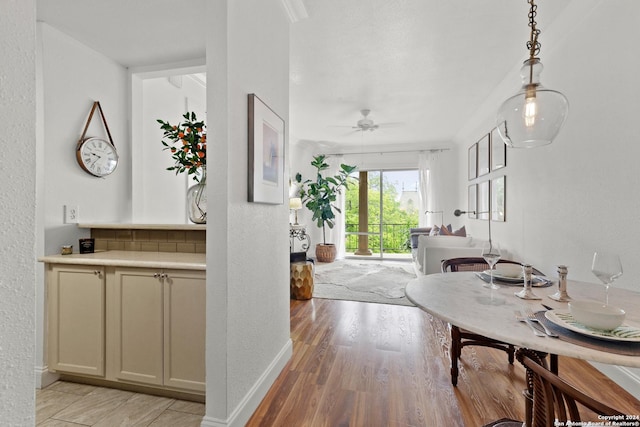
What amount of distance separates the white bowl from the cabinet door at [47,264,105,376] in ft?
7.73

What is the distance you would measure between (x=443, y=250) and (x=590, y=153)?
5.38 ft

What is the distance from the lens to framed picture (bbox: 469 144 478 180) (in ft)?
17.6

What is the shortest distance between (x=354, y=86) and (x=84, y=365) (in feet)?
12.0

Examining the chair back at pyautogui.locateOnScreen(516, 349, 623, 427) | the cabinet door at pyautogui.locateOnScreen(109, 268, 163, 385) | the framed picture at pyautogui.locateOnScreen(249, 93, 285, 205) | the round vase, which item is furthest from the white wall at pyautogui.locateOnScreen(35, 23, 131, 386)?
the chair back at pyautogui.locateOnScreen(516, 349, 623, 427)

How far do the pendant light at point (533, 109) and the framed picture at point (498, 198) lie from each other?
282 cm

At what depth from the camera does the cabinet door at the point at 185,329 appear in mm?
1753

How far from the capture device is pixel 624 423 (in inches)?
24.7

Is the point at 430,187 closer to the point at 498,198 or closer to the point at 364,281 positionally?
the point at 498,198

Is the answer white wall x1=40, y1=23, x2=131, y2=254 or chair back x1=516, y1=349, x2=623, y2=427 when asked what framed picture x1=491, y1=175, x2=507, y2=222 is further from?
white wall x1=40, y1=23, x2=131, y2=254

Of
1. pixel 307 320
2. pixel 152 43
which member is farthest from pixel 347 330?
pixel 152 43

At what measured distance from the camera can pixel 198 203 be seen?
2314 millimetres

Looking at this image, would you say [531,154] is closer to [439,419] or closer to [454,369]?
[454,369]

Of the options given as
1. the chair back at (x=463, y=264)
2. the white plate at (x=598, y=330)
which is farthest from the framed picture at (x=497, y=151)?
the white plate at (x=598, y=330)

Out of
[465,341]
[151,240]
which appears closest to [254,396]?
[151,240]
